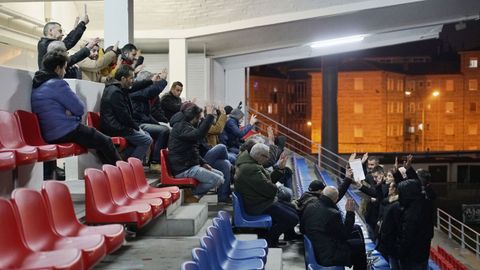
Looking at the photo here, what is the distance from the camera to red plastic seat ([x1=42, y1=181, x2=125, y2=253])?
149 inches

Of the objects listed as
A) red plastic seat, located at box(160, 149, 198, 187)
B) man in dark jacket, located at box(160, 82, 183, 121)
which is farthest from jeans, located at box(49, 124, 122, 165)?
man in dark jacket, located at box(160, 82, 183, 121)

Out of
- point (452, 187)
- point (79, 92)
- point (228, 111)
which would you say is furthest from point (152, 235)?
point (452, 187)

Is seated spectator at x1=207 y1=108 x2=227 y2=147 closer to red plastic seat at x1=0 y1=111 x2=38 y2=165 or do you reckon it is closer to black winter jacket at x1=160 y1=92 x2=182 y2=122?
black winter jacket at x1=160 y1=92 x2=182 y2=122

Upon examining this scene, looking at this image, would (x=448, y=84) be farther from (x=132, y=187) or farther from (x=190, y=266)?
(x=190, y=266)

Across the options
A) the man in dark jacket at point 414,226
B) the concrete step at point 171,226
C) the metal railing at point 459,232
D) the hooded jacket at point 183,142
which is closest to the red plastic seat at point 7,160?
the concrete step at point 171,226

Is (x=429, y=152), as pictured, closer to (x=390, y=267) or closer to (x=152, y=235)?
(x=390, y=267)

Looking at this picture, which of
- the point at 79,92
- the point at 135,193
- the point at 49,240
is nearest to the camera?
the point at 49,240

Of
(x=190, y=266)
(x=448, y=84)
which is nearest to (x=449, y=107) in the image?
(x=448, y=84)

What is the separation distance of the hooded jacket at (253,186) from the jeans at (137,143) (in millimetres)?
1061

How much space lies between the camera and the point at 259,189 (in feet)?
21.9

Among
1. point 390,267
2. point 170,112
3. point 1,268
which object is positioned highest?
point 170,112

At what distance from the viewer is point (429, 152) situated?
1700 inches

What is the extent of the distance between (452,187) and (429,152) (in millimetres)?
3605

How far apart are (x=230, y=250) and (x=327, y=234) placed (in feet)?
4.43
